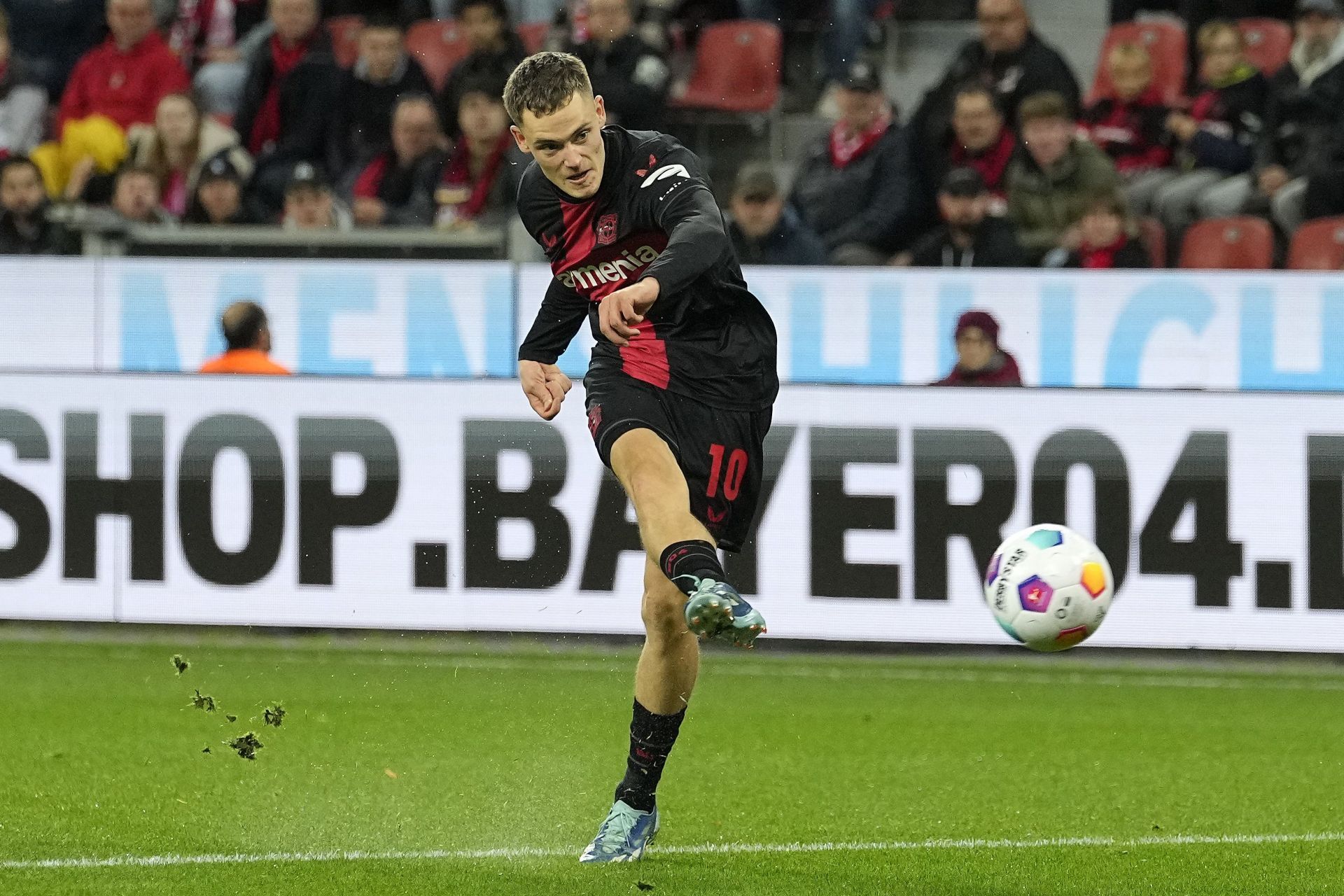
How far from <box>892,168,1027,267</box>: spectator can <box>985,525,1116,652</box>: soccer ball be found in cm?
521

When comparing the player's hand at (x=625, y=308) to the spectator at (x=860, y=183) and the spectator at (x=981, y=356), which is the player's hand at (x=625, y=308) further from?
the spectator at (x=860, y=183)

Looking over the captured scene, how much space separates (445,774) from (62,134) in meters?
8.32

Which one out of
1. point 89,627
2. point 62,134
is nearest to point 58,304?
point 89,627

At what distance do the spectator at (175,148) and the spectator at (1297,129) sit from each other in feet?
20.2

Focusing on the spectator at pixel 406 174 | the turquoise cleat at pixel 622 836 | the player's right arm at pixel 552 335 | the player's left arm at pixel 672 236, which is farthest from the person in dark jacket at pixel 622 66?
the turquoise cleat at pixel 622 836

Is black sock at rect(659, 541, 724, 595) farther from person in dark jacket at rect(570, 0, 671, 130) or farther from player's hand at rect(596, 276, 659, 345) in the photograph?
person in dark jacket at rect(570, 0, 671, 130)

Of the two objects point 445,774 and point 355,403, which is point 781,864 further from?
point 355,403

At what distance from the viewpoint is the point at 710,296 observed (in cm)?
538

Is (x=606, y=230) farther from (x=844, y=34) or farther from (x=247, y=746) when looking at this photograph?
(x=844, y=34)

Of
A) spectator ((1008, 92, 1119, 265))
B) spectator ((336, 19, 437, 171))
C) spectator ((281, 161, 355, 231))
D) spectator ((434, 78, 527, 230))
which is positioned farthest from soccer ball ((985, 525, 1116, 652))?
spectator ((336, 19, 437, 171))

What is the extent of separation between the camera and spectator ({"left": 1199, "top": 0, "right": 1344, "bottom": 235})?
36.9ft

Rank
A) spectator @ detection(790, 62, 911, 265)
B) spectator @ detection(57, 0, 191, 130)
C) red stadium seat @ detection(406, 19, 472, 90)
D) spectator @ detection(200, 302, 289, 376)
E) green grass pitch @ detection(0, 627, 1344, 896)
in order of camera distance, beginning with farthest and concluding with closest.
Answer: red stadium seat @ detection(406, 19, 472, 90) < spectator @ detection(57, 0, 191, 130) < spectator @ detection(790, 62, 911, 265) < spectator @ detection(200, 302, 289, 376) < green grass pitch @ detection(0, 627, 1344, 896)

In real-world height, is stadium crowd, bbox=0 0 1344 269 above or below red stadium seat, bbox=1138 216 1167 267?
above

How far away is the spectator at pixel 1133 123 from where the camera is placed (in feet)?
38.9
